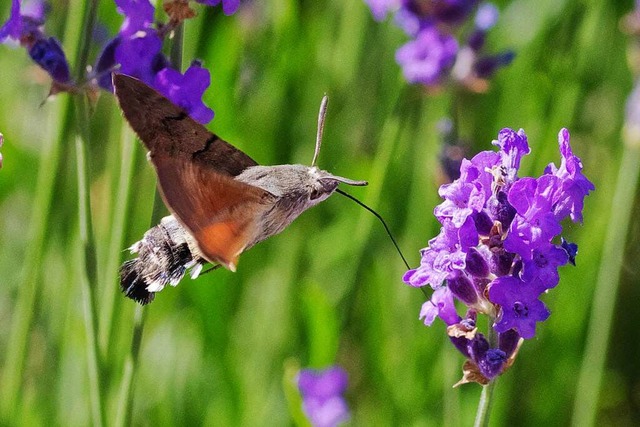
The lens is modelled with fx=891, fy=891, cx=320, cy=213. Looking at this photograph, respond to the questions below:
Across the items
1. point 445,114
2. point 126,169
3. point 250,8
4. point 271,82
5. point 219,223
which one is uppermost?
point 250,8

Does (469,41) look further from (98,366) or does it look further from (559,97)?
(98,366)

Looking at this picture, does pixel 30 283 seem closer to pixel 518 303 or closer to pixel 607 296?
pixel 518 303

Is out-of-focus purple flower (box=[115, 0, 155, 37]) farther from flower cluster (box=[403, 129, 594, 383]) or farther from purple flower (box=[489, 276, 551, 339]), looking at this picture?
purple flower (box=[489, 276, 551, 339])

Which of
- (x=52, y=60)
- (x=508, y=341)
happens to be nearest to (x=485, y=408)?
(x=508, y=341)

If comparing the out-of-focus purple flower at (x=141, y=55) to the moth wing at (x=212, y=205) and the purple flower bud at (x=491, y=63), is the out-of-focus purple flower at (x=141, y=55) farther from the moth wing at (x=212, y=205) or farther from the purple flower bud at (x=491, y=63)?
the purple flower bud at (x=491, y=63)

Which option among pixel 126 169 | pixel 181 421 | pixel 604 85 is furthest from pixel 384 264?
pixel 126 169
